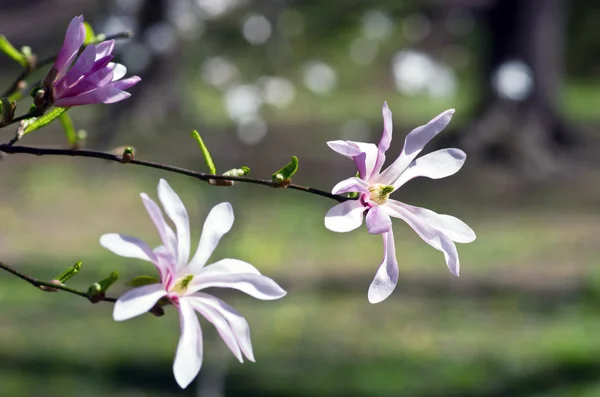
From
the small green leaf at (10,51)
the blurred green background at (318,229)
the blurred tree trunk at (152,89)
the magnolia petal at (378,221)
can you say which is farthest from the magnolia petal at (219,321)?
the blurred tree trunk at (152,89)

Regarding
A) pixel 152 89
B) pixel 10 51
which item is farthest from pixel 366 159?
pixel 152 89

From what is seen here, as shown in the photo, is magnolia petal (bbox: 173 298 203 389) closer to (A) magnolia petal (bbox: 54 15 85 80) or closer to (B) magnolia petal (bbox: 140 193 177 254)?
(B) magnolia petal (bbox: 140 193 177 254)

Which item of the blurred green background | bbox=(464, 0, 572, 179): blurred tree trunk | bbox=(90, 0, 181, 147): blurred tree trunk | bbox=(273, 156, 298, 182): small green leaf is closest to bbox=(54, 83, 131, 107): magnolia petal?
bbox=(273, 156, 298, 182): small green leaf

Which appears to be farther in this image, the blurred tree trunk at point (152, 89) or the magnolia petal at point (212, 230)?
the blurred tree trunk at point (152, 89)

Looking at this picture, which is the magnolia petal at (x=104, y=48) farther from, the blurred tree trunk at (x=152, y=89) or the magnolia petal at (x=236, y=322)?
the blurred tree trunk at (x=152, y=89)

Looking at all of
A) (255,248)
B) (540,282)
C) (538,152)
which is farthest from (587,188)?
(255,248)
